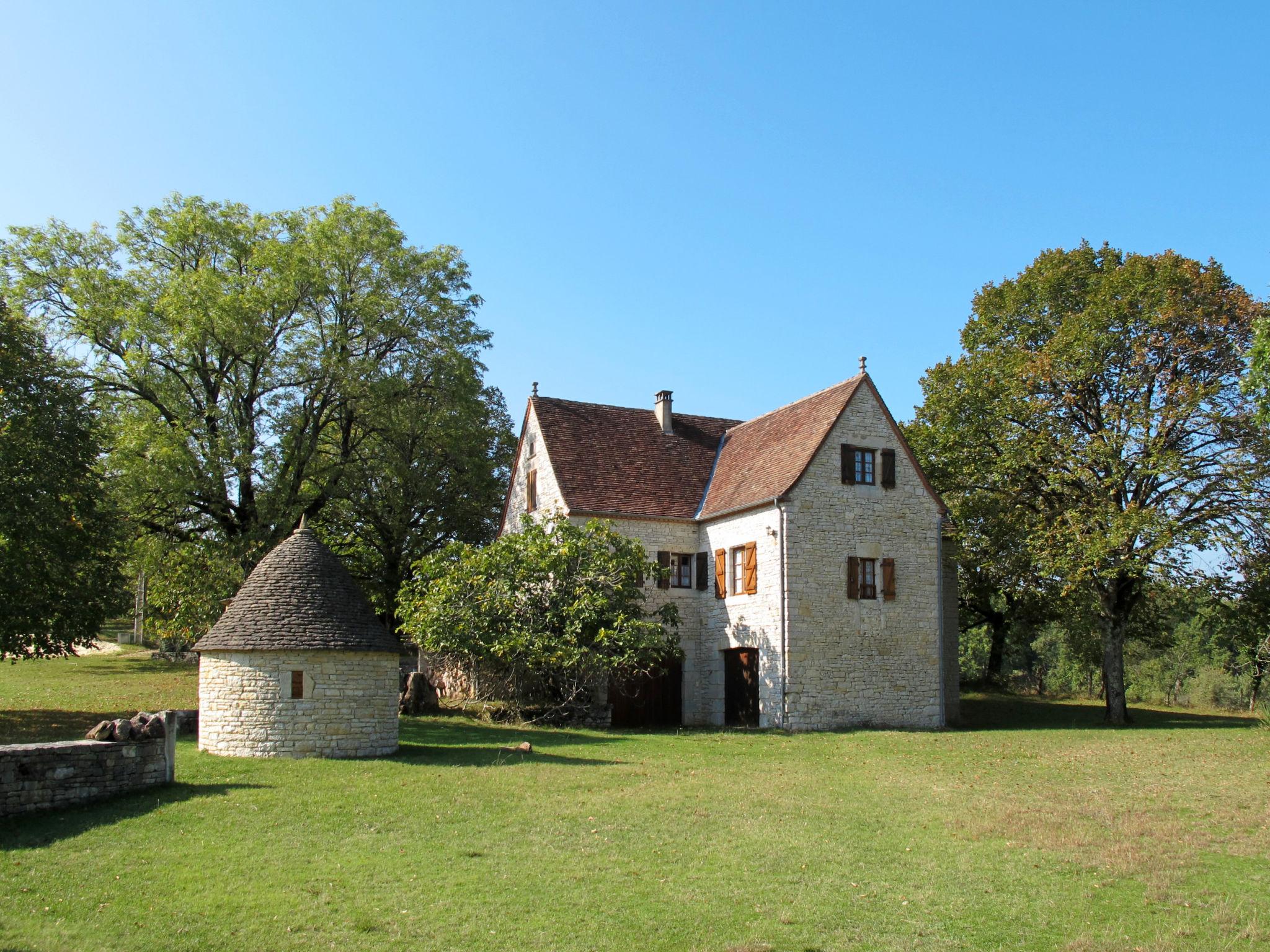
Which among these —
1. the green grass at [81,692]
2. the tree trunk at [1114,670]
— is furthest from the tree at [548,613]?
the tree trunk at [1114,670]

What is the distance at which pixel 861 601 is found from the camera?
2952cm

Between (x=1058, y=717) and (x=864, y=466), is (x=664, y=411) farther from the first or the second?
(x=1058, y=717)

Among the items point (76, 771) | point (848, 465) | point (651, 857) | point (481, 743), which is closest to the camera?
point (651, 857)

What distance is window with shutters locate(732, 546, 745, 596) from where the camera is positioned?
3070cm

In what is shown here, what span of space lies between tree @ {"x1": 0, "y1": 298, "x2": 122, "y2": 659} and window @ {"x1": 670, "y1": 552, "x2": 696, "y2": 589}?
15294 millimetres

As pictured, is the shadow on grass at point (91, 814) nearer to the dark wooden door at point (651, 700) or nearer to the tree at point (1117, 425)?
the dark wooden door at point (651, 700)


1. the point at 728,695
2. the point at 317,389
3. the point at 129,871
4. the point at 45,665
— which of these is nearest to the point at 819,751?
the point at 728,695

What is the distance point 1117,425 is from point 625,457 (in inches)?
576

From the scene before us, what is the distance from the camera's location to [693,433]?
120 ft

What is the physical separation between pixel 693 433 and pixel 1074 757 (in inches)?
697

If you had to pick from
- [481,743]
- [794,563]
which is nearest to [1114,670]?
[794,563]

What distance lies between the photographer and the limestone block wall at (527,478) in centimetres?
3306

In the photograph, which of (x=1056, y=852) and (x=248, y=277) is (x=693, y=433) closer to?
(x=248, y=277)

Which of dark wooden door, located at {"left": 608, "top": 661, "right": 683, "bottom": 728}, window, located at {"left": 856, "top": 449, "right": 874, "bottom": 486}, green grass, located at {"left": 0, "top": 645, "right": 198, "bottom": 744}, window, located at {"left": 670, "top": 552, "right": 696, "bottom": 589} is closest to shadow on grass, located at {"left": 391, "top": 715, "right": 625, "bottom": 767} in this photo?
dark wooden door, located at {"left": 608, "top": 661, "right": 683, "bottom": 728}
